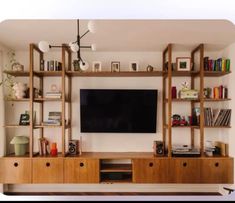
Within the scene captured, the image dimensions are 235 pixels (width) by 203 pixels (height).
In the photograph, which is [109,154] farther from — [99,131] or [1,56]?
[1,56]

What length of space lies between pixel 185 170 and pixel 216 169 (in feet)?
1.19

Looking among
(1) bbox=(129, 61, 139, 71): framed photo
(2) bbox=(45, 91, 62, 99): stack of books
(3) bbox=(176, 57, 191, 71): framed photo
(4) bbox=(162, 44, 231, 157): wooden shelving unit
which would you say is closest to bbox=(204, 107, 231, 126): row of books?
(4) bbox=(162, 44, 231, 157): wooden shelving unit

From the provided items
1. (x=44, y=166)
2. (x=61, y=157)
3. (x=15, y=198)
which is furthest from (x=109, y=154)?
(x=15, y=198)

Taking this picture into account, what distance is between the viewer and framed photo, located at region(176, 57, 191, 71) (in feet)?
8.20

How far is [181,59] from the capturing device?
2510 millimetres

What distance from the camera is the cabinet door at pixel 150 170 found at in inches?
93.7

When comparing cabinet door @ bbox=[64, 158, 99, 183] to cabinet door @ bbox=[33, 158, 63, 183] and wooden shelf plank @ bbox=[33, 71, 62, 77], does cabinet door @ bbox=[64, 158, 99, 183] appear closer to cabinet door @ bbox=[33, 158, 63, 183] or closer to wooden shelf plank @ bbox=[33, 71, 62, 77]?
cabinet door @ bbox=[33, 158, 63, 183]

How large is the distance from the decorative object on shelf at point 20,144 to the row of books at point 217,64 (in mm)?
2379

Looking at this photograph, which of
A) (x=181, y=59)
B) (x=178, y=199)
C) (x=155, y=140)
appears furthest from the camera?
(x=155, y=140)

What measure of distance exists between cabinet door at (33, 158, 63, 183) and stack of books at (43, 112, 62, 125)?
423 millimetres

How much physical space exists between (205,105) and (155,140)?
2.64 ft

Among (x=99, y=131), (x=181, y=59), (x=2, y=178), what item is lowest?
(x=2, y=178)
